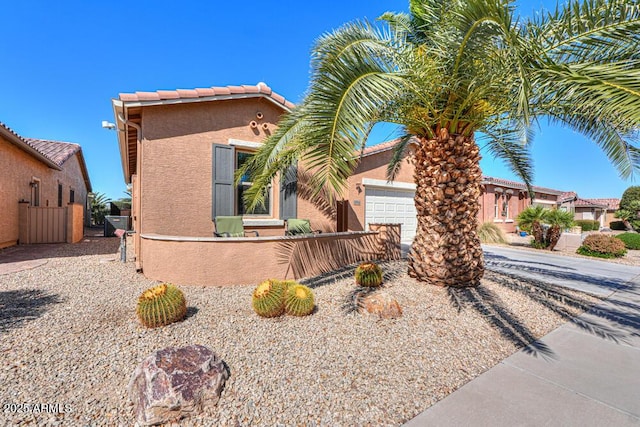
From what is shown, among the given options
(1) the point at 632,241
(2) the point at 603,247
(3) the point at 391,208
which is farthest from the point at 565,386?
(1) the point at 632,241

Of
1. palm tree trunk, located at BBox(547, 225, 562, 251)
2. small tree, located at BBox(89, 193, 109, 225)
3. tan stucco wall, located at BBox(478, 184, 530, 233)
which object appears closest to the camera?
palm tree trunk, located at BBox(547, 225, 562, 251)

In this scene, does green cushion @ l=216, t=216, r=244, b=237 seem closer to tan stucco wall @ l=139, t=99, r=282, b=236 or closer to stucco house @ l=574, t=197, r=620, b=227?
tan stucco wall @ l=139, t=99, r=282, b=236

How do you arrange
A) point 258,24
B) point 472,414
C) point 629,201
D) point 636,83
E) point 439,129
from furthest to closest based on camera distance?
1. point 629,201
2. point 258,24
3. point 439,129
4. point 636,83
5. point 472,414

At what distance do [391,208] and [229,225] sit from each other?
7862 millimetres

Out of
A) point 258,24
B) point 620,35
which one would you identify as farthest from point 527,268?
point 258,24

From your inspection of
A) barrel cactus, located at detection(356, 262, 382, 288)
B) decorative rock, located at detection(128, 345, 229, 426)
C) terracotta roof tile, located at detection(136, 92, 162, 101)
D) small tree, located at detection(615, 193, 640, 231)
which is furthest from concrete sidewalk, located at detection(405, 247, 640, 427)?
small tree, located at detection(615, 193, 640, 231)

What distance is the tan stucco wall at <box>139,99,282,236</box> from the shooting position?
24.0 feet

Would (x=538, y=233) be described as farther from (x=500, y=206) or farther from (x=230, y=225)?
(x=230, y=225)

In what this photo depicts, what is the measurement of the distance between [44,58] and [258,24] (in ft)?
29.0

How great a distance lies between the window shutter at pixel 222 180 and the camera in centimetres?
812

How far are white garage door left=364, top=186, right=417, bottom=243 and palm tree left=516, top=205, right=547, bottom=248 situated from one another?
5639 millimetres

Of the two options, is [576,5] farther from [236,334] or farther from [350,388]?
[236,334]

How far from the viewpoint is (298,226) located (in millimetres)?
9016

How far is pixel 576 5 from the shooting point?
3.75 metres
